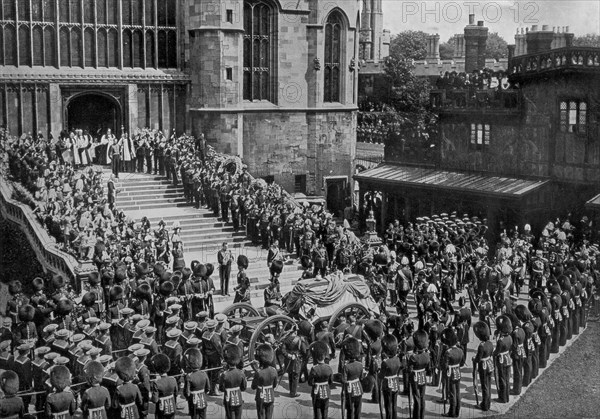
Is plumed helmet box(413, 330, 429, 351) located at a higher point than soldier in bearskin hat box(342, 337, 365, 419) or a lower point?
higher

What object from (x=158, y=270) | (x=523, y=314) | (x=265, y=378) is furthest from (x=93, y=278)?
(x=523, y=314)

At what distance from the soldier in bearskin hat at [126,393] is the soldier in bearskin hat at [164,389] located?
396 millimetres

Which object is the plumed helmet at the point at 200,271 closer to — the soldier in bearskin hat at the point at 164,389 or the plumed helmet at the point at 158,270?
the plumed helmet at the point at 158,270

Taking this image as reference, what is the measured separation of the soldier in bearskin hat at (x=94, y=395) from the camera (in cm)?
1310

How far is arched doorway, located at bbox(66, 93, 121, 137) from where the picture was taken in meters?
33.8

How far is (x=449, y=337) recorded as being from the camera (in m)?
16.1

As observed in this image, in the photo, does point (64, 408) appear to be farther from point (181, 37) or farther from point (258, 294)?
point (181, 37)

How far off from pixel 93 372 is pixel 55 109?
69.9 feet

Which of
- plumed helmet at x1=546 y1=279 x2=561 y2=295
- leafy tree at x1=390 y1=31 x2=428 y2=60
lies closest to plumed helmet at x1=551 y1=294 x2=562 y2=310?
plumed helmet at x1=546 y1=279 x2=561 y2=295

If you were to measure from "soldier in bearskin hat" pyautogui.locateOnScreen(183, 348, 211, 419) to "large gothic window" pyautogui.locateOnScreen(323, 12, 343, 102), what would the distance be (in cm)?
2584

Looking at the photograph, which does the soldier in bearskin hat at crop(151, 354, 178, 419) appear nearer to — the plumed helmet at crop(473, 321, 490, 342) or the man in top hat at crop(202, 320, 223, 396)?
the man in top hat at crop(202, 320, 223, 396)

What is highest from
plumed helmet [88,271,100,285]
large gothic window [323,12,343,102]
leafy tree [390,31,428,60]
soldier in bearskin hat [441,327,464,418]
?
leafy tree [390,31,428,60]

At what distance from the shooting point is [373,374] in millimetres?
15844

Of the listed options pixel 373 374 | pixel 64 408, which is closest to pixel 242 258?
pixel 373 374
